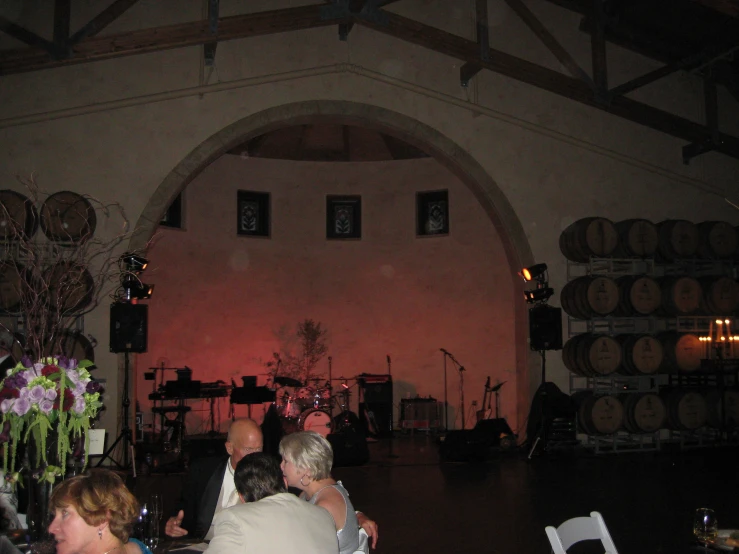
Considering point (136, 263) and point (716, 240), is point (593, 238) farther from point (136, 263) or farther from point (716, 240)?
point (136, 263)

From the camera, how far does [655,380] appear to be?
1021 cm

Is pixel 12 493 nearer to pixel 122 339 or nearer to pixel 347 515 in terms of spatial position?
pixel 347 515

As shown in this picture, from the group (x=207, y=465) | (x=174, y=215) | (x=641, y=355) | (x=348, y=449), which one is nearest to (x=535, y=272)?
(x=641, y=355)

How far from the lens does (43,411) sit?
2.61 m

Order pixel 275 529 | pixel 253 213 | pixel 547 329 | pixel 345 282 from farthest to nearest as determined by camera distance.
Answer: pixel 345 282, pixel 253 213, pixel 547 329, pixel 275 529

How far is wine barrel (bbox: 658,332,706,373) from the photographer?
9641mm

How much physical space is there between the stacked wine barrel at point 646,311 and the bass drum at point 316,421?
3.16 meters

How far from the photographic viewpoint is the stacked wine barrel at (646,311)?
930 centimetres

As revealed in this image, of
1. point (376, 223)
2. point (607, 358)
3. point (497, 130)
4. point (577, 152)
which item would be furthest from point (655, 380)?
point (376, 223)

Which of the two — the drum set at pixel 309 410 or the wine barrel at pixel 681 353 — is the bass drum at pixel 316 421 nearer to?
the drum set at pixel 309 410

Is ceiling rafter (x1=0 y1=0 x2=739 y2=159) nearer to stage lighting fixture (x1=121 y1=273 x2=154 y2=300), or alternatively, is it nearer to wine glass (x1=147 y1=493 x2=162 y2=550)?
stage lighting fixture (x1=121 y1=273 x2=154 y2=300)

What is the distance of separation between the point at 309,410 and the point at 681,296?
5095mm

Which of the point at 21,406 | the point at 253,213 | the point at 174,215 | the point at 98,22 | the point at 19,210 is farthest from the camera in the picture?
the point at 253,213

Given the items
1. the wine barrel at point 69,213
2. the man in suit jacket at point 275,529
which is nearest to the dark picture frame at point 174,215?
the wine barrel at point 69,213
